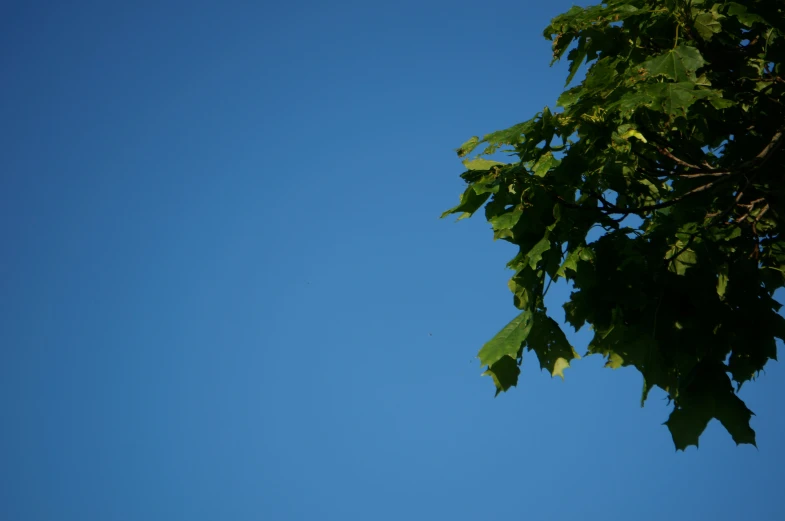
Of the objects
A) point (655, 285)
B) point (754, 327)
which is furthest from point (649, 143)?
point (754, 327)

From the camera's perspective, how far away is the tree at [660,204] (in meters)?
5.34

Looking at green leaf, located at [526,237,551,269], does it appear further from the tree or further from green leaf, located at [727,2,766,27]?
green leaf, located at [727,2,766,27]

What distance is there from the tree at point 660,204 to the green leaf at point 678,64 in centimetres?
1

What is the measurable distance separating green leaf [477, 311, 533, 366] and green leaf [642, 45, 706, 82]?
81.4 inches

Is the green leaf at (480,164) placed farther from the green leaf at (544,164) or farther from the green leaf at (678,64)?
the green leaf at (678,64)

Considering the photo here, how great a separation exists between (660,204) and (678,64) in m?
1.07

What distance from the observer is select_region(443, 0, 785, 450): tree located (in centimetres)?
534

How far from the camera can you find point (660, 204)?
569cm

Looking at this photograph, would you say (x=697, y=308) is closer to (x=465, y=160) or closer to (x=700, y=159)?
(x=700, y=159)

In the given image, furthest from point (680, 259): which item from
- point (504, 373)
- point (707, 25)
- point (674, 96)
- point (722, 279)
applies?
point (707, 25)

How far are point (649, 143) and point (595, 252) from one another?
3.43ft

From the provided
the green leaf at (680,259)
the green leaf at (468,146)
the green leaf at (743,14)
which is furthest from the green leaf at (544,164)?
the green leaf at (743,14)

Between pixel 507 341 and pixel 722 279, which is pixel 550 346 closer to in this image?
pixel 507 341

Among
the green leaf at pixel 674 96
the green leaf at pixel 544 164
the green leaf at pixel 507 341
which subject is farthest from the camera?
the green leaf at pixel 507 341
